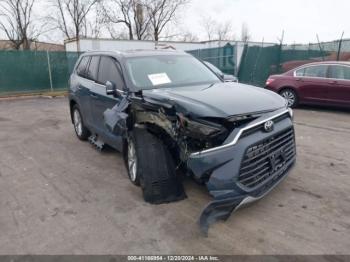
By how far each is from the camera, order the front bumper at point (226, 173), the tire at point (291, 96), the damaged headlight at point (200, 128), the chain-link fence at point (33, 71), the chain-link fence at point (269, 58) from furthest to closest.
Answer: the chain-link fence at point (33, 71) → the chain-link fence at point (269, 58) → the tire at point (291, 96) → the damaged headlight at point (200, 128) → the front bumper at point (226, 173)

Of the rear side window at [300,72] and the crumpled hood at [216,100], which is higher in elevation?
the crumpled hood at [216,100]

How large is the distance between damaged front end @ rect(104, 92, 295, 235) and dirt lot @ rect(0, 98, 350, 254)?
0.33 meters

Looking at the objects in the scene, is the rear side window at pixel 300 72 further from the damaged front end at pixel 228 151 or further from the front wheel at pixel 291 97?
the damaged front end at pixel 228 151

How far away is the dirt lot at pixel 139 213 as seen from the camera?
2.87 m

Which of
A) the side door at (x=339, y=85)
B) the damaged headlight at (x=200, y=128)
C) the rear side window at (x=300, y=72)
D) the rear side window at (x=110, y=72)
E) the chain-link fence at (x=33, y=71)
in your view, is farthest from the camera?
the chain-link fence at (x=33, y=71)

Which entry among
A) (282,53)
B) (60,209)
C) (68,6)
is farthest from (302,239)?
(68,6)

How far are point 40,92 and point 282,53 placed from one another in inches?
488

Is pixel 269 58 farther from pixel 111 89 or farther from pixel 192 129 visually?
pixel 192 129

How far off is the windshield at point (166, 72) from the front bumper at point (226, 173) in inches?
62.9

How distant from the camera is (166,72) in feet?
14.8

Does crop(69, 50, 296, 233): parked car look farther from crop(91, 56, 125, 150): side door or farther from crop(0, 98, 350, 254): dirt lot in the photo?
crop(0, 98, 350, 254): dirt lot

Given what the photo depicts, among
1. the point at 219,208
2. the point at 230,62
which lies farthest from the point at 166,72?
the point at 230,62

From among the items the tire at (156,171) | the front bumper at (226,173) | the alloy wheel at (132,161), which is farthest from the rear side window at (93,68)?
the front bumper at (226,173)

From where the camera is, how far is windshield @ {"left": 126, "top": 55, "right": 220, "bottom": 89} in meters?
4.29
